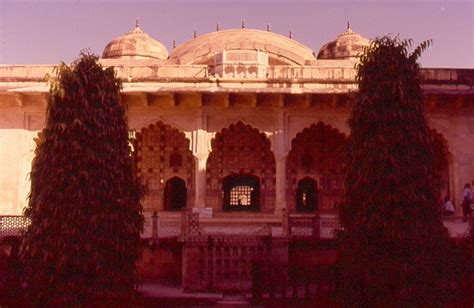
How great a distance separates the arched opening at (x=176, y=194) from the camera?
15289mm

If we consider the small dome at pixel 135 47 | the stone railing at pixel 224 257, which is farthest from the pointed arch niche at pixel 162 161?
the stone railing at pixel 224 257

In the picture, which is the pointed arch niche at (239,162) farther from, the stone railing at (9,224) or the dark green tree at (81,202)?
the dark green tree at (81,202)

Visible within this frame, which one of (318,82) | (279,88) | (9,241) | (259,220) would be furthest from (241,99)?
(9,241)

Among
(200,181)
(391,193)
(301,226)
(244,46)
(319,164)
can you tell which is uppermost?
(244,46)

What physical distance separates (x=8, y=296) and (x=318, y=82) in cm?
855

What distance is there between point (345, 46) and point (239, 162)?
6493mm

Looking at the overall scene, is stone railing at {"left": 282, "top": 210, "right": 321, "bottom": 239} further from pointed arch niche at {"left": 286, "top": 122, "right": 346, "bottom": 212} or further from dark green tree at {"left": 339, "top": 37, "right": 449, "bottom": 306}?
pointed arch niche at {"left": 286, "top": 122, "right": 346, "bottom": 212}

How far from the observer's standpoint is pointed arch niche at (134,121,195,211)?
14.9m

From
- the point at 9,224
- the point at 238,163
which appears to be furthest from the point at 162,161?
the point at 9,224

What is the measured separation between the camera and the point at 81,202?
21.7ft

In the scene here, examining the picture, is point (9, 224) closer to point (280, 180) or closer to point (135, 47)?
point (280, 180)

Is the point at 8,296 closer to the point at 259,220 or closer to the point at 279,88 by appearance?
the point at 259,220

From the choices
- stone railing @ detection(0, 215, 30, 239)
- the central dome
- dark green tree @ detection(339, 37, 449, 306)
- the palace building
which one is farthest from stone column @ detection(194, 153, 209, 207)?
dark green tree @ detection(339, 37, 449, 306)

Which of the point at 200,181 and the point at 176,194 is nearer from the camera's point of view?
the point at 200,181
